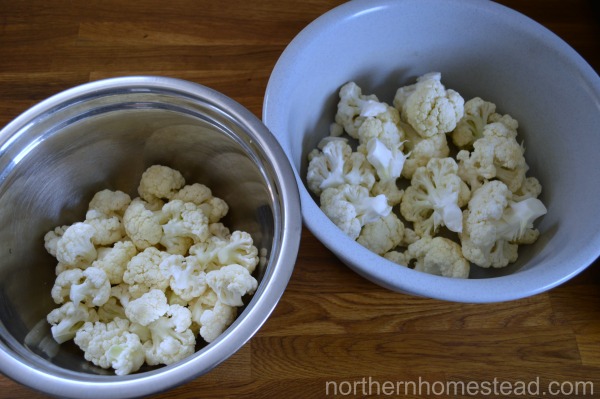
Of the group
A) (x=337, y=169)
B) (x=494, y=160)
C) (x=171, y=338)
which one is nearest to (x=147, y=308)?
(x=171, y=338)

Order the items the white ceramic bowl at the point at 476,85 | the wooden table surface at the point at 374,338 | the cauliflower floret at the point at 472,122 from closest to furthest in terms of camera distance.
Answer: the white ceramic bowl at the point at 476,85 < the wooden table surface at the point at 374,338 < the cauliflower floret at the point at 472,122

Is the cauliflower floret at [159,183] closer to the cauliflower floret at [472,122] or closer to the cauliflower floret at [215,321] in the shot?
the cauliflower floret at [215,321]

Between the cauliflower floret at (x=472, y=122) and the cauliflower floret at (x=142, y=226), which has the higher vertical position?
the cauliflower floret at (x=472, y=122)

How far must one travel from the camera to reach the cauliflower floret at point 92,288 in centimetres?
77

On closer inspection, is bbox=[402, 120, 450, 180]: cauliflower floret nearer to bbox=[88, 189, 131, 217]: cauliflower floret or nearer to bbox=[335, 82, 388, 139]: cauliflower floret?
bbox=[335, 82, 388, 139]: cauliflower floret

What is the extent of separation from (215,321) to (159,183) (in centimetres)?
27

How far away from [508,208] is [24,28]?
3.61 ft

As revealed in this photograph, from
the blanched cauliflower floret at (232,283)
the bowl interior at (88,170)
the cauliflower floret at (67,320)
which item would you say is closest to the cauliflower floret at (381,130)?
the bowl interior at (88,170)

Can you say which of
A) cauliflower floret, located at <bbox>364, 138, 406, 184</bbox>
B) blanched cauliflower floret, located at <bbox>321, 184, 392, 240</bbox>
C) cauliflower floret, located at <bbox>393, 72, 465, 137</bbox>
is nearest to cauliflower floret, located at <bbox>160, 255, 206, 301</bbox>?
blanched cauliflower floret, located at <bbox>321, 184, 392, 240</bbox>

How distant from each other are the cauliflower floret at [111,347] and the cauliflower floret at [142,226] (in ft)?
0.48

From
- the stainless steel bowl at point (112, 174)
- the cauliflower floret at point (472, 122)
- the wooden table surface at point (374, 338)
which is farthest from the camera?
the cauliflower floret at point (472, 122)

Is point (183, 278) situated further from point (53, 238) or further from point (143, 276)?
point (53, 238)

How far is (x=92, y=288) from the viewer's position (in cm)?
78

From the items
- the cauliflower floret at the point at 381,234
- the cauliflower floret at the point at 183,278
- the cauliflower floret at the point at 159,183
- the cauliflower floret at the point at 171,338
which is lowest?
the cauliflower floret at the point at 171,338
